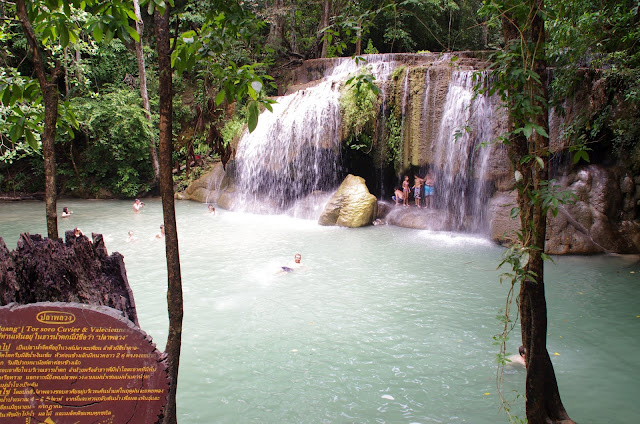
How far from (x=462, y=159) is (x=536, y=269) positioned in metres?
9.51

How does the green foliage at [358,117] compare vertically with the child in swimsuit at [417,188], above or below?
above

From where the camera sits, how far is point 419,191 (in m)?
13.2

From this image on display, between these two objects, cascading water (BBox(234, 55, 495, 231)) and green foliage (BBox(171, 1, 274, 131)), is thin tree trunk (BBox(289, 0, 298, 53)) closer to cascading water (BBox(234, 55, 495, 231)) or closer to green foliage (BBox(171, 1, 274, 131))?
cascading water (BBox(234, 55, 495, 231))

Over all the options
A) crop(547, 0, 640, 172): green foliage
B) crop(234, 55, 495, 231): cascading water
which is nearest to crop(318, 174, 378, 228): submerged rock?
crop(234, 55, 495, 231): cascading water

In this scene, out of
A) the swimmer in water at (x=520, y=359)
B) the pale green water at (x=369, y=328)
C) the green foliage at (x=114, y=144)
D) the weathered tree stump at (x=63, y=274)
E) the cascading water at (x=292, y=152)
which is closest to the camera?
the weathered tree stump at (x=63, y=274)

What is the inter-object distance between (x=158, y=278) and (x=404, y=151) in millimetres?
8112

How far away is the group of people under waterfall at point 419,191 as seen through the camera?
13016 millimetres

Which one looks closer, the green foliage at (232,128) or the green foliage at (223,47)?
the green foliage at (223,47)

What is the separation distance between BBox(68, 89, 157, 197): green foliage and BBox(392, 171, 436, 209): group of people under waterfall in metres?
9.85

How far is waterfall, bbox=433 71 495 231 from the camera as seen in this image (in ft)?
38.5

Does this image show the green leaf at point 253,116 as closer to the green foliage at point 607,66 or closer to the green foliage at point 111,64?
the green foliage at point 607,66

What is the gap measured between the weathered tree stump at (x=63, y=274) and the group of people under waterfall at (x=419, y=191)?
1129 cm

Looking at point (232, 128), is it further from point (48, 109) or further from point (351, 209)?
point (48, 109)

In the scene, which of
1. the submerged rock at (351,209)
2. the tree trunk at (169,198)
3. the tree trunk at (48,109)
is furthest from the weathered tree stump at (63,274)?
the submerged rock at (351,209)
